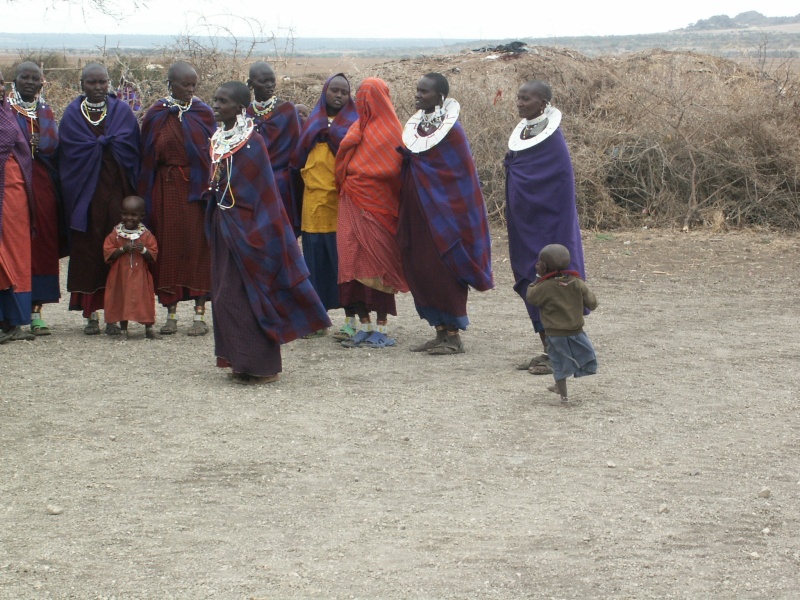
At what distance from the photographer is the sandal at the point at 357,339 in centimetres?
807

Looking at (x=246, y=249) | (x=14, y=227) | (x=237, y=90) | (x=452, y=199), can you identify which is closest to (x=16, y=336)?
(x=14, y=227)

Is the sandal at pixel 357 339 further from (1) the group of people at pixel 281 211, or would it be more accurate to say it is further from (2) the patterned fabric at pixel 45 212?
(2) the patterned fabric at pixel 45 212

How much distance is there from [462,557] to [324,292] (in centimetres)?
427

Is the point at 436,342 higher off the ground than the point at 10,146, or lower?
lower

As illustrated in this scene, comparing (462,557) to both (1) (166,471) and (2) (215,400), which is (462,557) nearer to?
(1) (166,471)

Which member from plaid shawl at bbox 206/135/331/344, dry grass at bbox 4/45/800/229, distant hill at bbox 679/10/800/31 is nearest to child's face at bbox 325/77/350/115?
plaid shawl at bbox 206/135/331/344

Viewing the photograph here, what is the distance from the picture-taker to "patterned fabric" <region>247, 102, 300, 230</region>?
8.09m

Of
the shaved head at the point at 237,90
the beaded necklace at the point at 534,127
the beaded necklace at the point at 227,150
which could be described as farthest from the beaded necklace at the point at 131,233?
the beaded necklace at the point at 534,127

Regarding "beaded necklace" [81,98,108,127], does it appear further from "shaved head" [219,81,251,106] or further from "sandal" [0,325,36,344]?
"shaved head" [219,81,251,106]

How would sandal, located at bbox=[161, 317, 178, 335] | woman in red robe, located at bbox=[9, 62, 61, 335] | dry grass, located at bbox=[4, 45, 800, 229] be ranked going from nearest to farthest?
woman in red robe, located at bbox=[9, 62, 61, 335] → sandal, located at bbox=[161, 317, 178, 335] → dry grass, located at bbox=[4, 45, 800, 229]

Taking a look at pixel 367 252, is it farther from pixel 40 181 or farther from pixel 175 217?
pixel 40 181

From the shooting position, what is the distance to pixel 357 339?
810 centimetres

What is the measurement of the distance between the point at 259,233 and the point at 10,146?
7.48 ft

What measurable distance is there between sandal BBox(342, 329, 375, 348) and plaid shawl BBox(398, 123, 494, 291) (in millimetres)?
905
